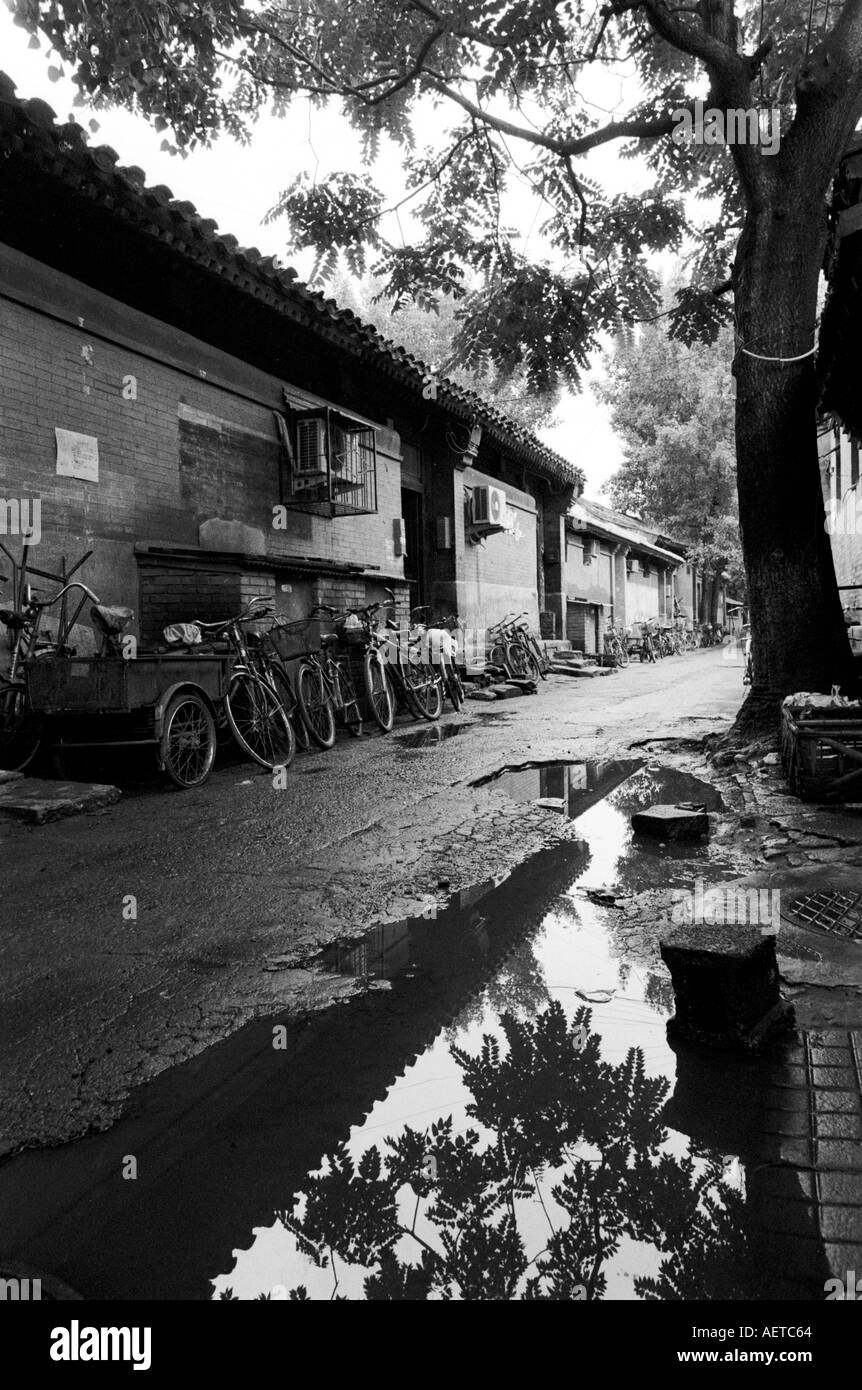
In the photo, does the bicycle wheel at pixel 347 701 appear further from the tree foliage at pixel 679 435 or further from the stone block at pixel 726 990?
the tree foliage at pixel 679 435

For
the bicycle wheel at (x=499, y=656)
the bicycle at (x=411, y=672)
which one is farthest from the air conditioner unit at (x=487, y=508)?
the bicycle at (x=411, y=672)

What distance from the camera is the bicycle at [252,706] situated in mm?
6879

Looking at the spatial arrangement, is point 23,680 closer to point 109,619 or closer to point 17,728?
point 17,728

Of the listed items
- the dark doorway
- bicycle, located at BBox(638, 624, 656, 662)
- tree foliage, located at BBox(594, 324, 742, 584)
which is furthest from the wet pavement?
tree foliage, located at BBox(594, 324, 742, 584)

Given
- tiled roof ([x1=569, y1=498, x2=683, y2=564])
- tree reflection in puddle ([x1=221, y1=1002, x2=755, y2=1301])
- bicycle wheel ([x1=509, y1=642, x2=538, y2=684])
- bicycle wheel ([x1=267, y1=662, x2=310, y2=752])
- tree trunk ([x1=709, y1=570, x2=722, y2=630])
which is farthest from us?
tree trunk ([x1=709, y1=570, x2=722, y2=630])

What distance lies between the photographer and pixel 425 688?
11.0 m

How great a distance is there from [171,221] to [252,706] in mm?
3986

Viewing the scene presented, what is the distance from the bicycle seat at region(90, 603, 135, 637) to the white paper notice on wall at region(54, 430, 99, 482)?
1321 mm

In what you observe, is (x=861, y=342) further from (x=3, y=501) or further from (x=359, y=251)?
(x=3, y=501)

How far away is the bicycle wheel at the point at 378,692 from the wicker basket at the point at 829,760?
17.6 ft

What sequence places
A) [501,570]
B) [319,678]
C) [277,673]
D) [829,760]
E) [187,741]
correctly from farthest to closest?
[501,570]
[319,678]
[277,673]
[187,741]
[829,760]

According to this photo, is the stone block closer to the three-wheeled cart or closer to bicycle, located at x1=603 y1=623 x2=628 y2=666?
the three-wheeled cart

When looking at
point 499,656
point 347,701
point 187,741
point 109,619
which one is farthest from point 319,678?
point 499,656

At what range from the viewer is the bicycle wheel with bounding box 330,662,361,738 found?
893 cm
